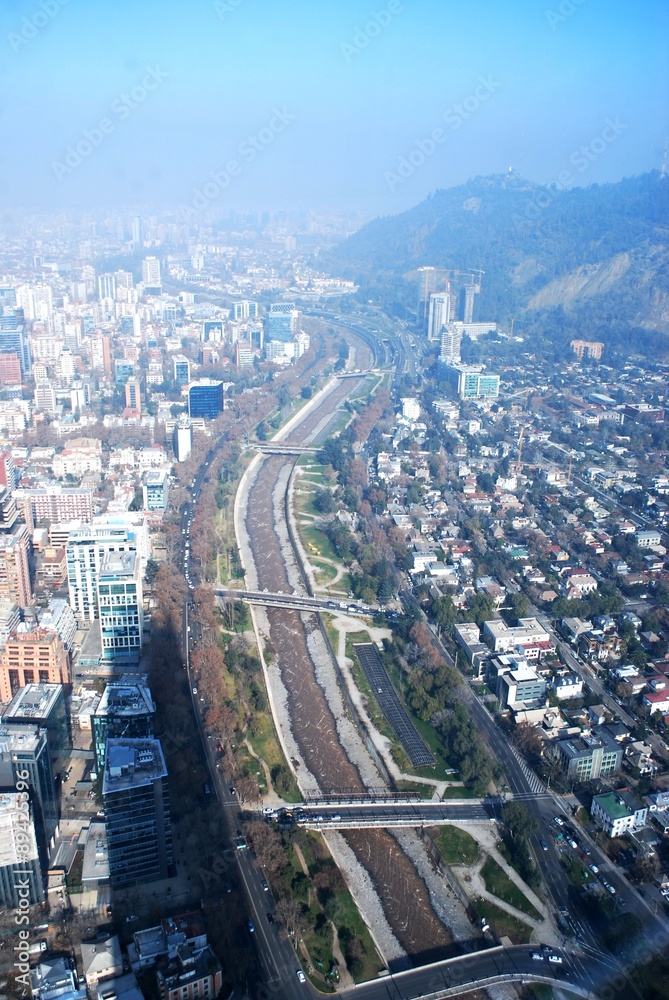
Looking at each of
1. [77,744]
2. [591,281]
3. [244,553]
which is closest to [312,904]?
[77,744]

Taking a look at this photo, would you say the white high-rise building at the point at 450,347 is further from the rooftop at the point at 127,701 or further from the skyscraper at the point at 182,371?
the rooftop at the point at 127,701

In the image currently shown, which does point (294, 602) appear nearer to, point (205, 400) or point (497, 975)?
point (497, 975)

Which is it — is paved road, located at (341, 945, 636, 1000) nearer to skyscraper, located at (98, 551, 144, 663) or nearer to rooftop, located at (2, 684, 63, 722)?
rooftop, located at (2, 684, 63, 722)

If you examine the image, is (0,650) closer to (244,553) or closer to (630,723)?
(244,553)

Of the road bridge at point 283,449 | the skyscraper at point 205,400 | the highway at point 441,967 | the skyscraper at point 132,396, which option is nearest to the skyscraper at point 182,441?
the road bridge at point 283,449

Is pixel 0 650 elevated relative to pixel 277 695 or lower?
elevated

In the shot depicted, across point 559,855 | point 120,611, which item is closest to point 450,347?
point 120,611

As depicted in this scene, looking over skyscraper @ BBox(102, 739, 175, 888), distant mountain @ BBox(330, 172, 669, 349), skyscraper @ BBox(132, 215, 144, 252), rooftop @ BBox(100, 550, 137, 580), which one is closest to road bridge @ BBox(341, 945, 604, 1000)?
skyscraper @ BBox(102, 739, 175, 888)
